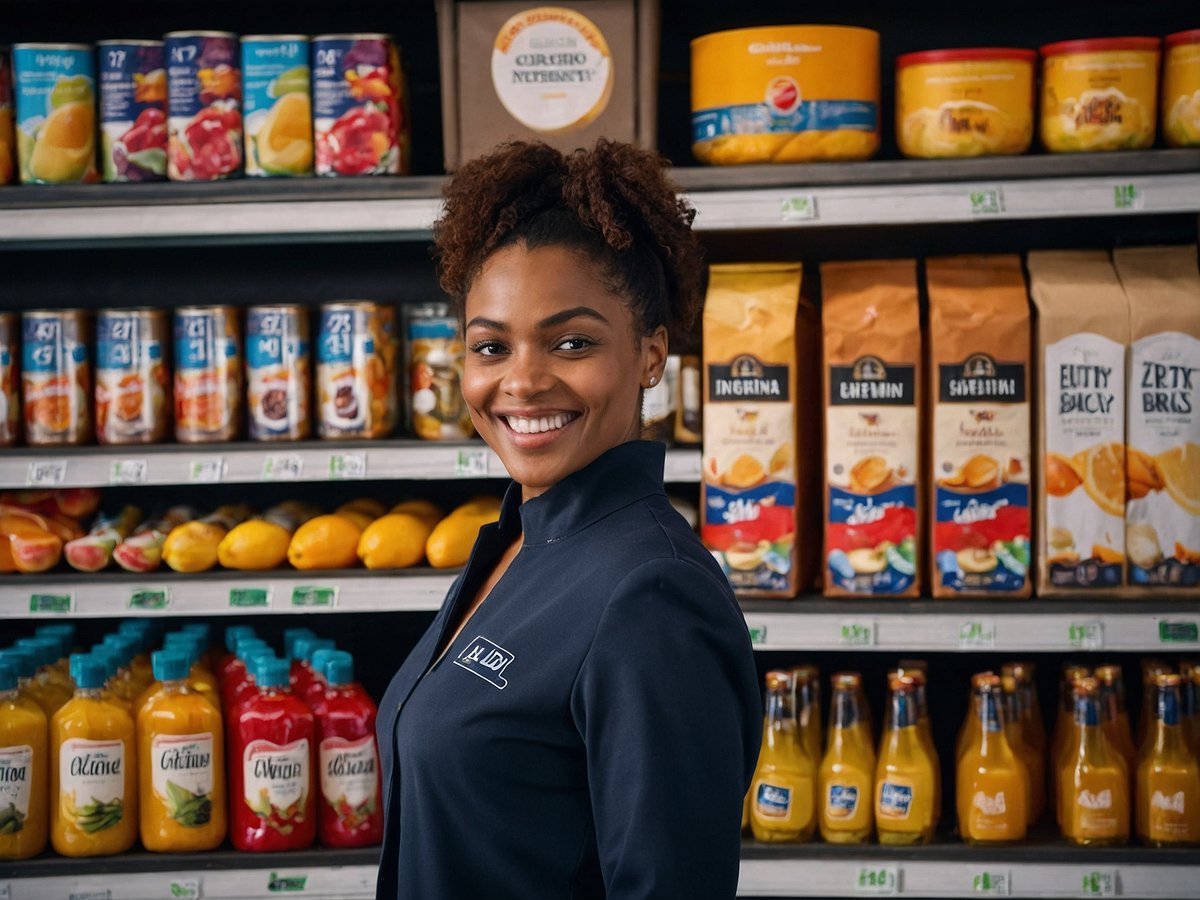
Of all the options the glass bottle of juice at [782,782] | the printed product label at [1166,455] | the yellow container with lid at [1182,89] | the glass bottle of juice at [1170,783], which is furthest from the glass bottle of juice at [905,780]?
the yellow container with lid at [1182,89]

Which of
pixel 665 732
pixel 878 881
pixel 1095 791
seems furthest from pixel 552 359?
pixel 1095 791

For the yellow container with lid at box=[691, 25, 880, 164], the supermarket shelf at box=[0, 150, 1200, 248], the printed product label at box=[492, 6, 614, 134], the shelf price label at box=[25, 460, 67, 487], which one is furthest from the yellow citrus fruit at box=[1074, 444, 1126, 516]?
the shelf price label at box=[25, 460, 67, 487]

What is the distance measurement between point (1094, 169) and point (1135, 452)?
48 centimetres

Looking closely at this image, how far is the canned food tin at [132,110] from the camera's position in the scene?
225cm

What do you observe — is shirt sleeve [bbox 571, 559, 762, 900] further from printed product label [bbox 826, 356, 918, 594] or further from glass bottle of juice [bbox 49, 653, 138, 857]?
glass bottle of juice [bbox 49, 653, 138, 857]

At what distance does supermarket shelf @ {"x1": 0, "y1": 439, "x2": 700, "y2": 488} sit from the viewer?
88.3 inches

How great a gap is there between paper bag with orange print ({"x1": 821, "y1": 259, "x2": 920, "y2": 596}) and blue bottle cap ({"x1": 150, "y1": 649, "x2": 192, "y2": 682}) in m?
1.12

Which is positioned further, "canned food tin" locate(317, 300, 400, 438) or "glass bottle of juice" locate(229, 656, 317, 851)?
"canned food tin" locate(317, 300, 400, 438)

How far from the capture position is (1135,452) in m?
2.12

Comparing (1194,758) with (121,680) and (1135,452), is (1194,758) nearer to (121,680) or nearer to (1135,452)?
(1135,452)

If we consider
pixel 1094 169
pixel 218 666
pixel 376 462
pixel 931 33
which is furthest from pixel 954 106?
pixel 218 666

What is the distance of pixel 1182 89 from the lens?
2.08 metres

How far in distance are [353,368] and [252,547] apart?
14.7 inches

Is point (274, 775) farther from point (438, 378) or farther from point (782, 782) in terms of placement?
point (782, 782)
